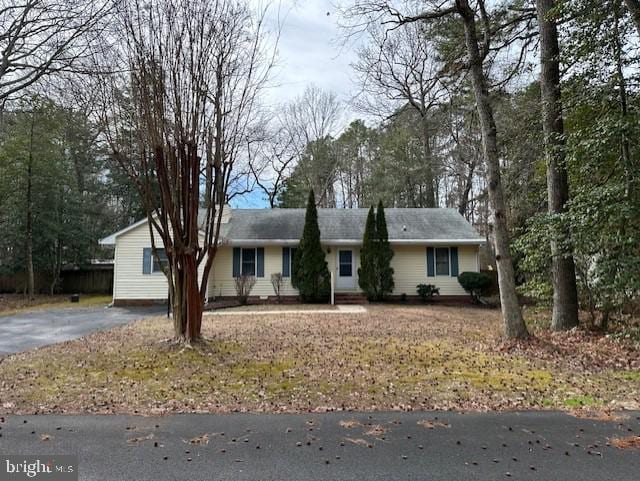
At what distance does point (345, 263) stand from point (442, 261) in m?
3.97

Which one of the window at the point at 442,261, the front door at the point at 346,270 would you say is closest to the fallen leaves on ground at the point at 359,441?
the front door at the point at 346,270

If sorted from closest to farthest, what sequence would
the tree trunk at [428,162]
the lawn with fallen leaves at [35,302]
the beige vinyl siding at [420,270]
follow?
the lawn with fallen leaves at [35,302] → the beige vinyl siding at [420,270] → the tree trunk at [428,162]

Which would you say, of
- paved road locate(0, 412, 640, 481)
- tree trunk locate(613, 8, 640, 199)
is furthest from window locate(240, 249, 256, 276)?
tree trunk locate(613, 8, 640, 199)

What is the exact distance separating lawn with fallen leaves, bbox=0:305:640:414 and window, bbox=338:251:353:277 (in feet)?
24.9

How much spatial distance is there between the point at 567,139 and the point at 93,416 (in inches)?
353

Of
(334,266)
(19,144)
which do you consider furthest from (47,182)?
(334,266)

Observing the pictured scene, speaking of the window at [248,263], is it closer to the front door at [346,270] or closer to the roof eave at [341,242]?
the roof eave at [341,242]

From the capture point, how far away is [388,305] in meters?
14.8

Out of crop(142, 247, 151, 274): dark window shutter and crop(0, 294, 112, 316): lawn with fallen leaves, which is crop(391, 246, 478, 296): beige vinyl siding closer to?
crop(142, 247, 151, 274): dark window shutter

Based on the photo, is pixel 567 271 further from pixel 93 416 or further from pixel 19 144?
pixel 19 144

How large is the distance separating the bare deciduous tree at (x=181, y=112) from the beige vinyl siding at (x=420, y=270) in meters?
10.4

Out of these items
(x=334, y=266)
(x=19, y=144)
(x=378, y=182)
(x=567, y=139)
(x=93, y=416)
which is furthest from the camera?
(x=378, y=182)

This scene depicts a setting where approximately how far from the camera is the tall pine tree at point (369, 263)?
15500 mm

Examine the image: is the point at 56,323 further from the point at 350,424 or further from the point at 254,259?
the point at 350,424
